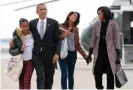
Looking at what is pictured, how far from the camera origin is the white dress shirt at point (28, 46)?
7051 millimetres

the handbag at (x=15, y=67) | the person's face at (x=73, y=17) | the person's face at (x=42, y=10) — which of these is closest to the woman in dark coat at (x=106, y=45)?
the person's face at (x=73, y=17)

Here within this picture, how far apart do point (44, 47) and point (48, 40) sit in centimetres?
12

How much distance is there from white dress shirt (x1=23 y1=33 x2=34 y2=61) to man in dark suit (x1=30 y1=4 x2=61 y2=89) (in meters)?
0.07

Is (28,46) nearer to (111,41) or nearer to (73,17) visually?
(73,17)

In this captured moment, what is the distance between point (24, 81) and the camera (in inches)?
277

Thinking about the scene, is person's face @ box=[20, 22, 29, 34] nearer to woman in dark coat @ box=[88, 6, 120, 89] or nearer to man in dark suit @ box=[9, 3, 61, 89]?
man in dark suit @ box=[9, 3, 61, 89]

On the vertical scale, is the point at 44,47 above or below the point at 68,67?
above

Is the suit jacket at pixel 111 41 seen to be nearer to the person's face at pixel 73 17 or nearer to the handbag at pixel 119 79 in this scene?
the handbag at pixel 119 79

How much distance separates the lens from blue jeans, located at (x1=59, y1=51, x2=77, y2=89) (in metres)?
7.67

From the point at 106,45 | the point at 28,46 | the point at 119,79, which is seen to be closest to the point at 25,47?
the point at 28,46

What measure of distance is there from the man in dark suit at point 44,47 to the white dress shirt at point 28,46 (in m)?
0.06

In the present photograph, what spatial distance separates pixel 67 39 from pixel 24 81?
3.82 feet

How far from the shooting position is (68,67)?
307 inches

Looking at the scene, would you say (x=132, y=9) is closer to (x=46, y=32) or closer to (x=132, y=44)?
(x=132, y=44)
